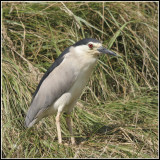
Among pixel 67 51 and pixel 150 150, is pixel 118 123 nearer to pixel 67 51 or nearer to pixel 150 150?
pixel 150 150

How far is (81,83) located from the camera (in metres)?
3.33

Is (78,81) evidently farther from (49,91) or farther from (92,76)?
(92,76)

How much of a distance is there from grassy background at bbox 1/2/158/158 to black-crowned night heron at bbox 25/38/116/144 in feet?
0.65

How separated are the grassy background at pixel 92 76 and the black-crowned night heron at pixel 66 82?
0.20m

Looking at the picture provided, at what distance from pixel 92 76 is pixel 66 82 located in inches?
35.5

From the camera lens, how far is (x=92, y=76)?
13.7 feet

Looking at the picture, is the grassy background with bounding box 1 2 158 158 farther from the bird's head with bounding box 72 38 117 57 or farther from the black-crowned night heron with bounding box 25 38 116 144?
the bird's head with bounding box 72 38 117 57

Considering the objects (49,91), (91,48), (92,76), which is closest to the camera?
(91,48)

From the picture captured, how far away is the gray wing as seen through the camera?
337 cm

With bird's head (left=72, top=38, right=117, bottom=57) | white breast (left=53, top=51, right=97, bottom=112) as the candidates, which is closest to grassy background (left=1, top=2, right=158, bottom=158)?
white breast (left=53, top=51, right=97, bottom=112)

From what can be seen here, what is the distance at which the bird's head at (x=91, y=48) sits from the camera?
325 cm

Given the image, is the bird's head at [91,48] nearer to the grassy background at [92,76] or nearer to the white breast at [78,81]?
the white breast at [78,81]

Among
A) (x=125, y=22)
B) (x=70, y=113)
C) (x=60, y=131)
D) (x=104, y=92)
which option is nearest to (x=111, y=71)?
(x=104, y=92)

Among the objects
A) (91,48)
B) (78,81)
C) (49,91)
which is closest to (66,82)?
(78,81)
